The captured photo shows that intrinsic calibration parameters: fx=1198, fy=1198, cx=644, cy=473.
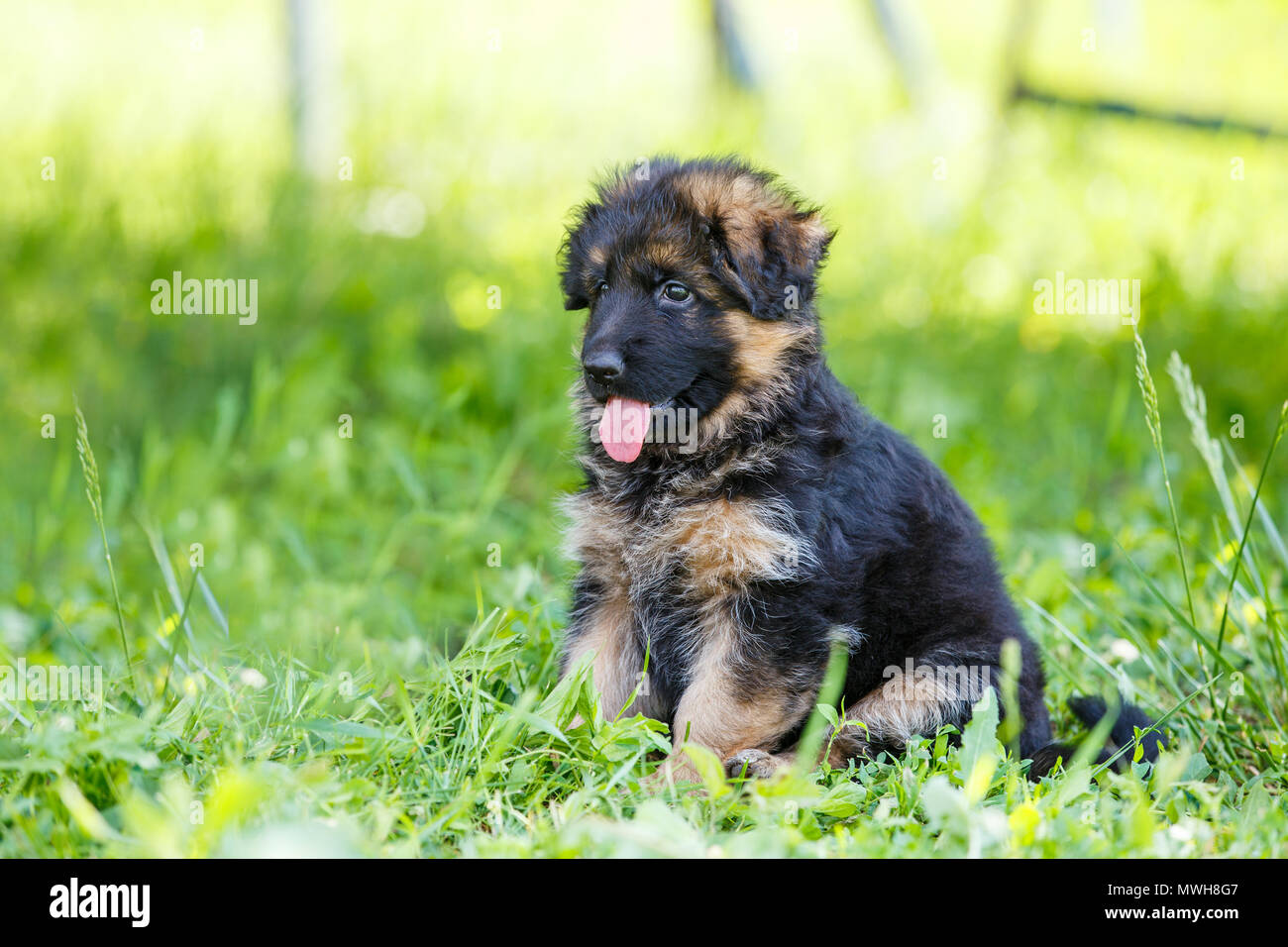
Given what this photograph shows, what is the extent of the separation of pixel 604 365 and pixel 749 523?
0.59m

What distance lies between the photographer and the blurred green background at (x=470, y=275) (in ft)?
17.9

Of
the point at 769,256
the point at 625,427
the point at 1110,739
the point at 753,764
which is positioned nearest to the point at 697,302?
Answer: the point at 769,256

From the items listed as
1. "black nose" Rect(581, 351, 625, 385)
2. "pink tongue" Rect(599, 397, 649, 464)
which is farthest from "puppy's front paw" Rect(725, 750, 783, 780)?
"black nose" Rect(581, 351, 625, 385)

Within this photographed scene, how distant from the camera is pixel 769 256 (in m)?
3.41

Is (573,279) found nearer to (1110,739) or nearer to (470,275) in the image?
(1110,739)

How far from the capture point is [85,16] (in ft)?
32.8

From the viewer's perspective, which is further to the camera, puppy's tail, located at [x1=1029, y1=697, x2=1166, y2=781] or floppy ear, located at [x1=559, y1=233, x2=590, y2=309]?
floppy ear, located at [x1=559, y1=233, x2=590, y2=309]

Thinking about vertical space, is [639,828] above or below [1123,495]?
below

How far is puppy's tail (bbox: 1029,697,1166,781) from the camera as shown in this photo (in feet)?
10.5

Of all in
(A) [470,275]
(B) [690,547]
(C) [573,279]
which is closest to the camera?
(B) [690,547]

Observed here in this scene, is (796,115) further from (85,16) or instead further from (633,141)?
(85,16)

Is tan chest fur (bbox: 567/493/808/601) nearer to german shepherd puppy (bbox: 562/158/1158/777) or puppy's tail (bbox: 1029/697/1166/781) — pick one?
german shepherd puppy (bbox: 562/158/1158/777)
